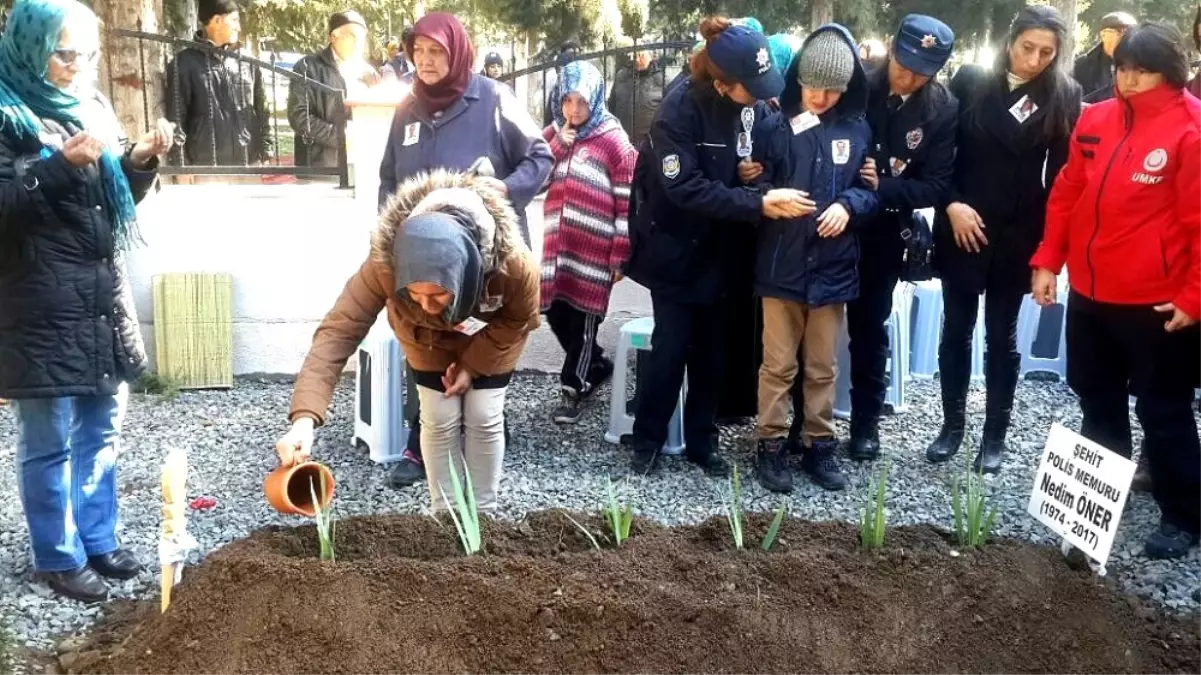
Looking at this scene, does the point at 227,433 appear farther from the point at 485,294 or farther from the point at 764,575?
the point at 764,575

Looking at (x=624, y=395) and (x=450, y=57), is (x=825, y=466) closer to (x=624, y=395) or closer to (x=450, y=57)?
(x=624, y=395)

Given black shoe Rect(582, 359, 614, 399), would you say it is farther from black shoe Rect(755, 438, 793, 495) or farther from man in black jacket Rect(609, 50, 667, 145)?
man in black jacket Rect(609, 50, 667, 145)

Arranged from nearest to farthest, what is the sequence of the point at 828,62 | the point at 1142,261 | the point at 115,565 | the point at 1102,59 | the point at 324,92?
the point at 115,565
the point at 1142,261
the point at 828,62
the point at 324,92
the point at 1102,59

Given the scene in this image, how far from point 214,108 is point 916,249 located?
4.19 metres

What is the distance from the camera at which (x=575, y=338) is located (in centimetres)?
514

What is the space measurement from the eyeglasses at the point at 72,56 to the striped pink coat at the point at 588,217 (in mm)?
2315

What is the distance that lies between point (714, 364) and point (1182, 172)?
6.07 ft

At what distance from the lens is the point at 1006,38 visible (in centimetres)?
407

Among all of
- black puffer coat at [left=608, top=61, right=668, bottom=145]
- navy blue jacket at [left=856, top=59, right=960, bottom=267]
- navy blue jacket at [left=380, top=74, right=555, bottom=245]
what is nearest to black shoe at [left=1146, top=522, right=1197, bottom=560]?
navy blue jacket at [left=856, top=59, right=960, bottom=267]

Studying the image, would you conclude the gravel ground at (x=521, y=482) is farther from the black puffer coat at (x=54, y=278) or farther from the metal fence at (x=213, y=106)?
the metal fence at (x=213, y=106)

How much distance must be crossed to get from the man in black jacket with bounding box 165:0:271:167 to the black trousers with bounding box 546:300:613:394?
2.37m

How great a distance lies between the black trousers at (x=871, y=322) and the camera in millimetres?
4273

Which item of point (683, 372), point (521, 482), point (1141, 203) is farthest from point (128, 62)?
point (1141, 203)

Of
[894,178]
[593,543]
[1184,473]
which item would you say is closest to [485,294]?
[593,543]
